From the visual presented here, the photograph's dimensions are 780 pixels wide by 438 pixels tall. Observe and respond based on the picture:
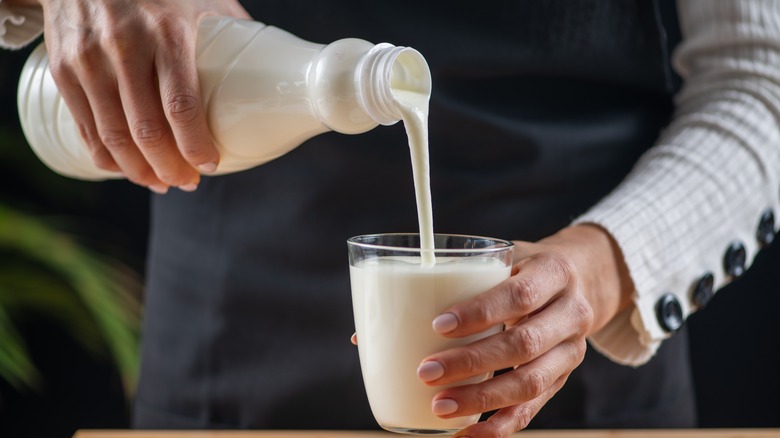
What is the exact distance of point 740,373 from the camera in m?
1.93

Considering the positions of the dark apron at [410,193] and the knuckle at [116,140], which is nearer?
the knuckle at [116,140]

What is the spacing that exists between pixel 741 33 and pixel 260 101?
66 centimetres

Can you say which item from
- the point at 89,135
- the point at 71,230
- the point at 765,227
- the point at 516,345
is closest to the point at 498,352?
the point at 516,345

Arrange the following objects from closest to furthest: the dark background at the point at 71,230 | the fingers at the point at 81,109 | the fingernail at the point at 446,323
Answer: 1. the fingernail at the point at 446,323
2. the fingers at the point at 81,109
3. the dark background at the point at 71,230

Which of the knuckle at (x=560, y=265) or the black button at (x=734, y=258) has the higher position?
the knuckle at (x=560, y=265)

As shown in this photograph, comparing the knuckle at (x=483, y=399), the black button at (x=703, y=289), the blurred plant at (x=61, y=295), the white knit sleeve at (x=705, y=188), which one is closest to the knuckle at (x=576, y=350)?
the knuckle at (x=483, y=399)

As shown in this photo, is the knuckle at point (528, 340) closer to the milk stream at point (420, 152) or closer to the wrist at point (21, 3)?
the milk stream at point (420, 152)

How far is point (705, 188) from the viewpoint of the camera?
1088mm

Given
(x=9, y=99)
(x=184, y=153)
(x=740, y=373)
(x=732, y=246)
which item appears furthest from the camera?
(x=9, y=99)

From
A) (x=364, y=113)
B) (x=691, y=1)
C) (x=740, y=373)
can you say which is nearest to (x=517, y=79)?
(x=691, y=1)

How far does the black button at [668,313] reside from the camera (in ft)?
3.37

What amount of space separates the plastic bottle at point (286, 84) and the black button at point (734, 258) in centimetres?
50

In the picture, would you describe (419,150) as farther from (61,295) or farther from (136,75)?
(61,295)

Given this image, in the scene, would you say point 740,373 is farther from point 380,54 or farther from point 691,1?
point 380,54
